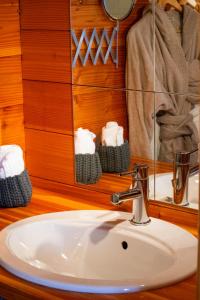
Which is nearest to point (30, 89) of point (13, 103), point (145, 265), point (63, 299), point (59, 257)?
point (13, 103)

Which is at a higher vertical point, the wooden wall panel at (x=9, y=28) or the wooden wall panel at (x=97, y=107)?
the wooden wall panel at (x=9, y=28)

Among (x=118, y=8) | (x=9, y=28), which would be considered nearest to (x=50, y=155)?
(x=9, y=28)

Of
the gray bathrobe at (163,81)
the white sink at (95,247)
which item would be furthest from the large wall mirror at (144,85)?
the white sink at (95,247)

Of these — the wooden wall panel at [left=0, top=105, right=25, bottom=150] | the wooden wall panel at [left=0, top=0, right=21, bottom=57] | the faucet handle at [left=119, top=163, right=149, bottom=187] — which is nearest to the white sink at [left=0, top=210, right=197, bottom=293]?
the faucet handle at [left=119, top=163, right=149, bottom=187]

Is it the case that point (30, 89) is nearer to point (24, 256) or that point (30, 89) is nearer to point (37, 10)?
point (37, 10)

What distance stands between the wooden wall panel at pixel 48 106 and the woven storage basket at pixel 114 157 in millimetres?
142

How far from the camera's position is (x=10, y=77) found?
6.71 ft

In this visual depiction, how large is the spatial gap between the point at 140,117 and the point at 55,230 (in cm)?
41

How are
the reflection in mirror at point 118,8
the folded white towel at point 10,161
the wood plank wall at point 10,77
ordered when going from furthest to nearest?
the wood plank wall at point 10,77 → the folded white towel at point 10,161 → the reflection in mirror at point 118,8

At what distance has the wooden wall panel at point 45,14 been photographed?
1.91 m

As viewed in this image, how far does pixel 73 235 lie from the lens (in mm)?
1770

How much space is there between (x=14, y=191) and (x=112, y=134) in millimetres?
352

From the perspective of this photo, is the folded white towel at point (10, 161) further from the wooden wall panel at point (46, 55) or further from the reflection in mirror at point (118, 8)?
the reflection in mirror at point (118, 8)

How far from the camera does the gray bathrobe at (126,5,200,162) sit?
1669 millimetres
